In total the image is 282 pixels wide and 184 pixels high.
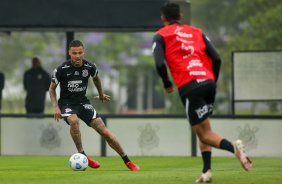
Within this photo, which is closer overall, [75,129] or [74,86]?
[75,129]

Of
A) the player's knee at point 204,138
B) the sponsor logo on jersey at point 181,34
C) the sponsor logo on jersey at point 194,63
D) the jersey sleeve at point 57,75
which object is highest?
the sponsor logo on jersey at point 181,34

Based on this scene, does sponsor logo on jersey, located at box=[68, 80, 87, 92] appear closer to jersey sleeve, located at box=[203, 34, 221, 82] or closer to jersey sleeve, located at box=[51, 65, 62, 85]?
jersey sleeve, located at box=[51, 65, 62, 85]

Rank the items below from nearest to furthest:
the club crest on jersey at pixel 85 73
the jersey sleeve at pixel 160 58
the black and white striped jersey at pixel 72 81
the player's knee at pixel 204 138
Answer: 1. the jersey sleeve at pixel 160 58
2. the player's knee at pixel 204 138
3. the black and white striped jersey at pixel 72 81
4. the club crest on jersey at pixel 85 73

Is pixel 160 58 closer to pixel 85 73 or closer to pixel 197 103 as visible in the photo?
pixel 197 103

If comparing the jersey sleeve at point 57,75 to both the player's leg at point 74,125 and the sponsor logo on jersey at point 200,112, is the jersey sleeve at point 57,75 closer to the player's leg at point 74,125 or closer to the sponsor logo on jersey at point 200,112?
the player's leg at point 74,125

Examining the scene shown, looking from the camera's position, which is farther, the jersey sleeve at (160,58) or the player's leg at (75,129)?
the player's leg at (75,129)

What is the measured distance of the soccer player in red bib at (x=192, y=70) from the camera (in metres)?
7.93

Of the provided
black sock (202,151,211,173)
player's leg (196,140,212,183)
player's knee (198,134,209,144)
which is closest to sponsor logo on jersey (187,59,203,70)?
player's knee (198,134,209,144)

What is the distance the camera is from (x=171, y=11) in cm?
811

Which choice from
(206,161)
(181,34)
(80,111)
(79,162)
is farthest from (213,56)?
(80,111)

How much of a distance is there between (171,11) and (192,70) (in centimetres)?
74

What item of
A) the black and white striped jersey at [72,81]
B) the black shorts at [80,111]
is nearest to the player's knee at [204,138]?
the black shorts at [80,111]

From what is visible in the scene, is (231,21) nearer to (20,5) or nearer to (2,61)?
(2,61)

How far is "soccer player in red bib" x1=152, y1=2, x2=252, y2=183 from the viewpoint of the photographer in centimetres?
793
